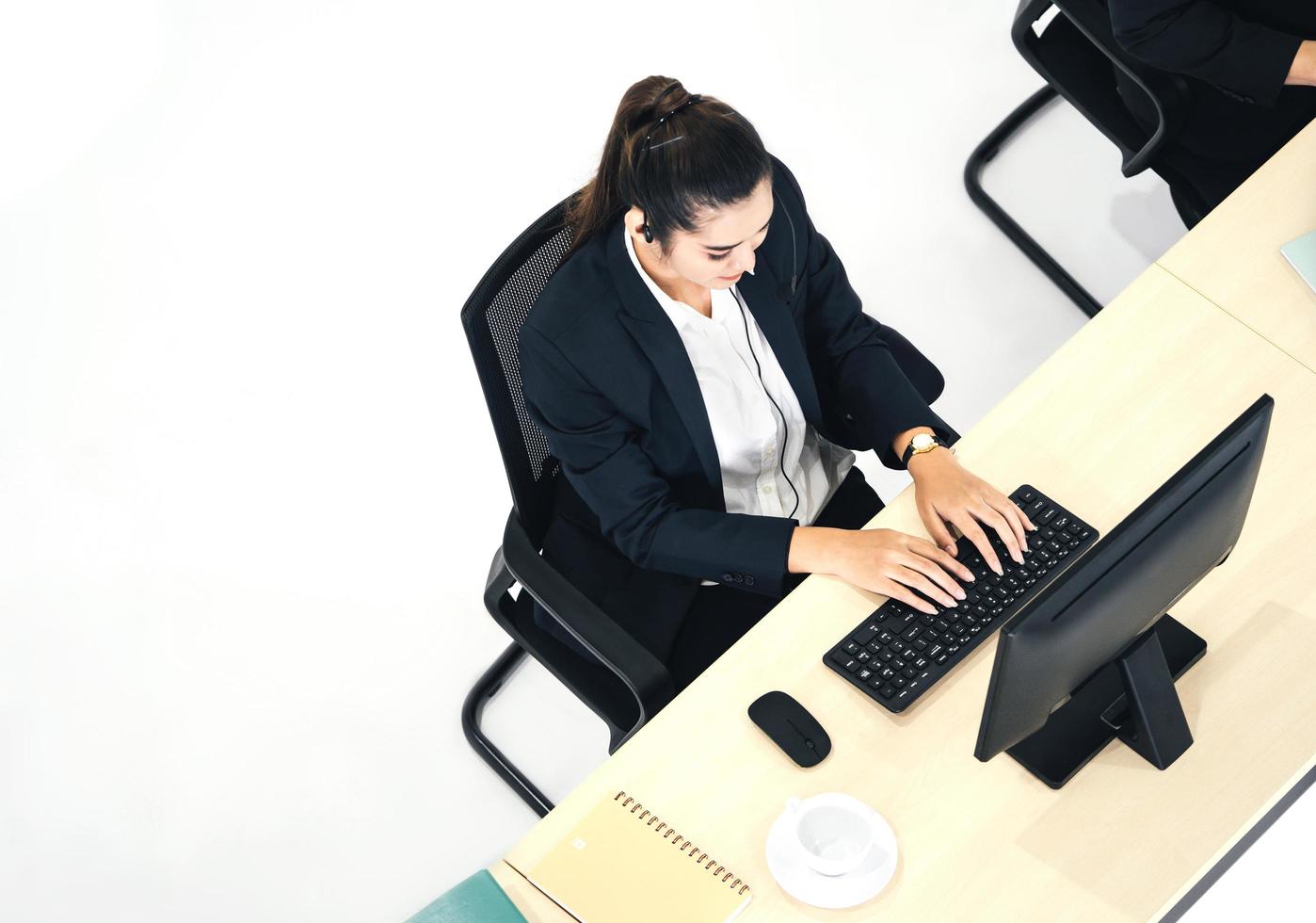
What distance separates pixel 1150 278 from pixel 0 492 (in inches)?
96.4

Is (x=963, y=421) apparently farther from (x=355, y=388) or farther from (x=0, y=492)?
(x=0, y=492)

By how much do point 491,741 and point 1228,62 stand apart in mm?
1789

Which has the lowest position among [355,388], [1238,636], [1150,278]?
[355,388]

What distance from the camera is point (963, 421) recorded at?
3.00 metres

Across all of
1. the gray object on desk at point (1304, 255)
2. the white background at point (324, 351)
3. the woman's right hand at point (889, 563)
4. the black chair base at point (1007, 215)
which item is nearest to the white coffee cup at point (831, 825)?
the woman's right hand at point (889, 563)

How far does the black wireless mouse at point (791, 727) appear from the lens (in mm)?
1699

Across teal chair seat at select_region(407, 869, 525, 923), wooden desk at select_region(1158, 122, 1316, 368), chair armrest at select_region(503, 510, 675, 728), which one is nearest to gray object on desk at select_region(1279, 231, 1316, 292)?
wooden desk at select_region(1158, 122, 1316, 368)

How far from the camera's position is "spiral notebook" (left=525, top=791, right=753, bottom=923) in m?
1.61

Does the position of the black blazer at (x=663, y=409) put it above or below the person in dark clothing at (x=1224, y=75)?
below

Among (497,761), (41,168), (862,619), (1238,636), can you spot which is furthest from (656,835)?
(41,168)

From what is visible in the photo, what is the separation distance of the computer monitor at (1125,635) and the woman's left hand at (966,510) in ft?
0.68

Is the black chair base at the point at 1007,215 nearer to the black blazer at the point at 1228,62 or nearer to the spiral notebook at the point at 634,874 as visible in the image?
the black blazer at the point at 1228,62

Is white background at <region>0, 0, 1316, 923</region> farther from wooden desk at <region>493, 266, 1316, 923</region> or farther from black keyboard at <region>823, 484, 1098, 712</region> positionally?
black keyboard at <region>823, 484, 1098, 712</region>

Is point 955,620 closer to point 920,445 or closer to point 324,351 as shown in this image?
point 920,445
